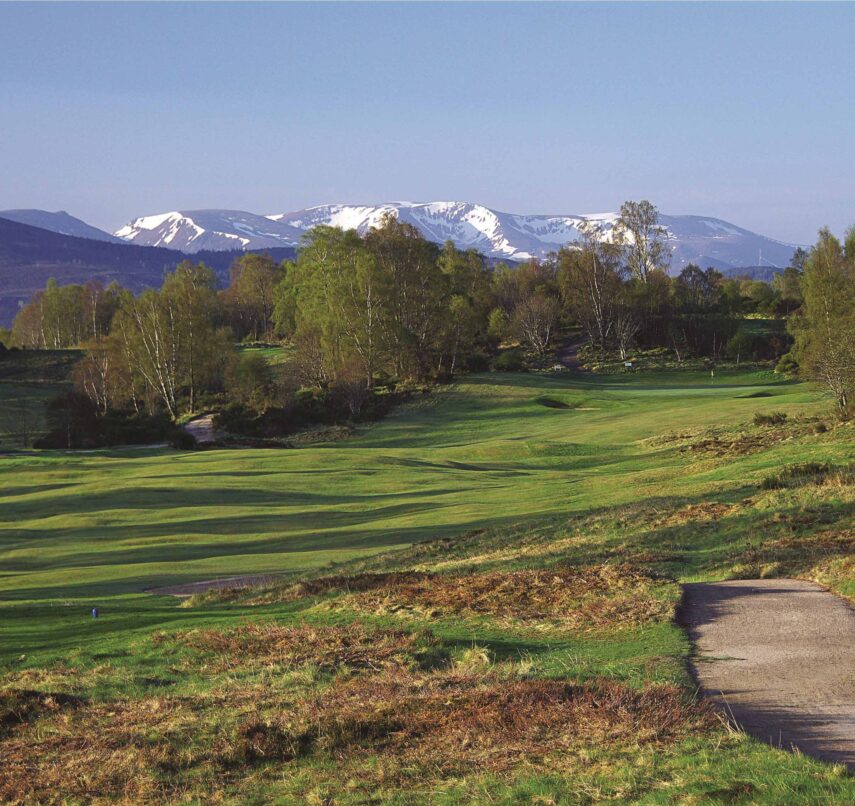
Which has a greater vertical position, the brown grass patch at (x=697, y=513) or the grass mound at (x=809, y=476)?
the grass mound at (x=809, y=476)

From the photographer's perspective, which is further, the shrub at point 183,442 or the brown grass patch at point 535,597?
the shrub at point 183,442

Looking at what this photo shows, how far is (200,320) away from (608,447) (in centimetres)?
5553

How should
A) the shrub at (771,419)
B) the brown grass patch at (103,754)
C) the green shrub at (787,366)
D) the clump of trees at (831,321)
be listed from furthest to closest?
the green shrub at (787,366)
the clump of trees at (831,321)
the shrub at (771,419)
the brown grass patch at (103,754)

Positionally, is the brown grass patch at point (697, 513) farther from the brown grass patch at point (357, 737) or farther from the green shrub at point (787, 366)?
the green shrub at point (787, 366)

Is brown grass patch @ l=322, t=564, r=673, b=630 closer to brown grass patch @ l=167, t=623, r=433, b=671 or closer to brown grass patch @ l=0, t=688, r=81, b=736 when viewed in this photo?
brown grass patch @ l=167, t=623, r=433, b=671

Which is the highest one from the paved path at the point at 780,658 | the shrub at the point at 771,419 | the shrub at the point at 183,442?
the shrub at the point at 771,419

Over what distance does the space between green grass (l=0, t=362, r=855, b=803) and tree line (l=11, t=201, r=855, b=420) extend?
1836 cm

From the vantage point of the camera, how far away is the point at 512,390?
305ft

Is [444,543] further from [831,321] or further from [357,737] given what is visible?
[831,321]

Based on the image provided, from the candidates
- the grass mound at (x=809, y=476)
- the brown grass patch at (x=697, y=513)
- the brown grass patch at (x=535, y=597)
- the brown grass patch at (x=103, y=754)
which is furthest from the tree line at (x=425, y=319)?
the brown grass patch at (x=103, y=754)

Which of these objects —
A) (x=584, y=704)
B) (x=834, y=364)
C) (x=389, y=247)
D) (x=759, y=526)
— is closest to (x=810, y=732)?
(x=584, y=704)

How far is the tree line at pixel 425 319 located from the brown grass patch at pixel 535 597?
123 ft

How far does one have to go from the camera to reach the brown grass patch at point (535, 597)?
16578 millimetres

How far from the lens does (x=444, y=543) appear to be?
29781mm
